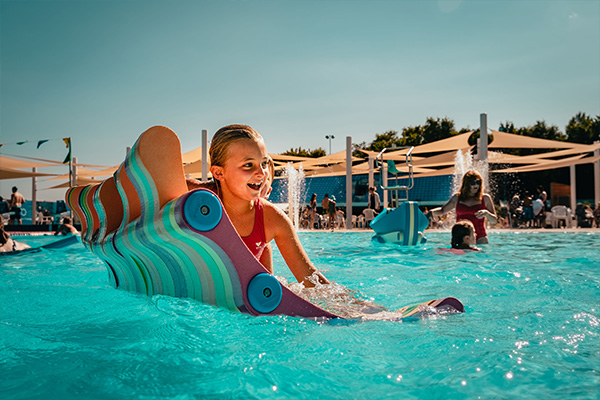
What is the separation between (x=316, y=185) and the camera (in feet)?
98.7

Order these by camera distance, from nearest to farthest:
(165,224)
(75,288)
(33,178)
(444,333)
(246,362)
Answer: (246,362) < (165,224) < (444,333) < (75,288) < (33,178)

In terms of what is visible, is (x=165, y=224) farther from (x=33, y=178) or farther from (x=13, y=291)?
(x=33, y=178)

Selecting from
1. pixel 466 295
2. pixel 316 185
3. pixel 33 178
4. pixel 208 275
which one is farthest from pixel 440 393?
pixel 316 185

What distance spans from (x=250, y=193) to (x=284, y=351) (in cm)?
78

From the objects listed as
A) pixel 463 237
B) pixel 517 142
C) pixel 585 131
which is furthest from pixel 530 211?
pixel 585 131

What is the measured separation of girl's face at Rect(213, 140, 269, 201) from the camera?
6.38ft

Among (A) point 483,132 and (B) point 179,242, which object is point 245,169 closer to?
(B) point 179,242

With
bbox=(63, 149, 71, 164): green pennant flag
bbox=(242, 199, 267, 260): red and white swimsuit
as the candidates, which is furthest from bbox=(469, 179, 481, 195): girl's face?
bbox=(63, 149, 71, 164): green pennant flag

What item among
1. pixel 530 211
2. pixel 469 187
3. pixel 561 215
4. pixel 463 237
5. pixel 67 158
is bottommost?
pixel 463 237

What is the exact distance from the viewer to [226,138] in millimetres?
1952

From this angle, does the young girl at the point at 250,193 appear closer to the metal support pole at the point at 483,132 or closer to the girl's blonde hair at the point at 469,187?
the girl's blonde hair at the point at 469,187

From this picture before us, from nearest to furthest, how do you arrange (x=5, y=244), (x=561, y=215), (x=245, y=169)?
1. (x=245, y=169)
2. (x=5, y=244)
3. (x=561, y=215)

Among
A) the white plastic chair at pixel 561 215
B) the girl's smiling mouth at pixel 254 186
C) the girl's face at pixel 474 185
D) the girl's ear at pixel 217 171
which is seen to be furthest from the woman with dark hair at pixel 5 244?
the white plastic chair at pixel 561 215

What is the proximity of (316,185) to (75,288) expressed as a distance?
2735 cm
